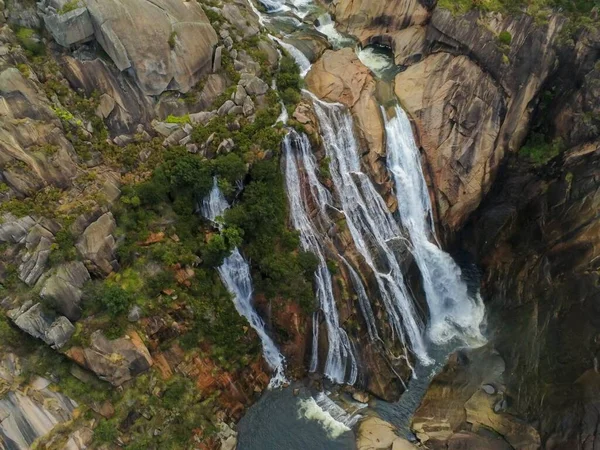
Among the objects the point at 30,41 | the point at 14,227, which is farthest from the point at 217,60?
the point at 14,227

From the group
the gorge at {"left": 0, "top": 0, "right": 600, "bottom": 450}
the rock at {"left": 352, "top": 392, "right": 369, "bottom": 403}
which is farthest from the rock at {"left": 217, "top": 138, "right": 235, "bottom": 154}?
the rock at {"left": 352, "top": 392, "right": 369, "bottom": 403}

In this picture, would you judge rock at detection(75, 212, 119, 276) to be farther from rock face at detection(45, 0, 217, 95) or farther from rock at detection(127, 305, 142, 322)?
rock face at detection(45, 0, 217, 95)

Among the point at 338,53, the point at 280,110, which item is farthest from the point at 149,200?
the point at 338,53

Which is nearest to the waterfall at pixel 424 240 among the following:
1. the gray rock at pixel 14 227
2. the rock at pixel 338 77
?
the rock at pixel 338 77

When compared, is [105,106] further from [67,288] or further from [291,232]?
[291,232]

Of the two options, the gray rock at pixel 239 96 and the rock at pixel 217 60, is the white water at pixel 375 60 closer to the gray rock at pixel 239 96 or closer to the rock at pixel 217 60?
the gray rock at pixel 239 96
